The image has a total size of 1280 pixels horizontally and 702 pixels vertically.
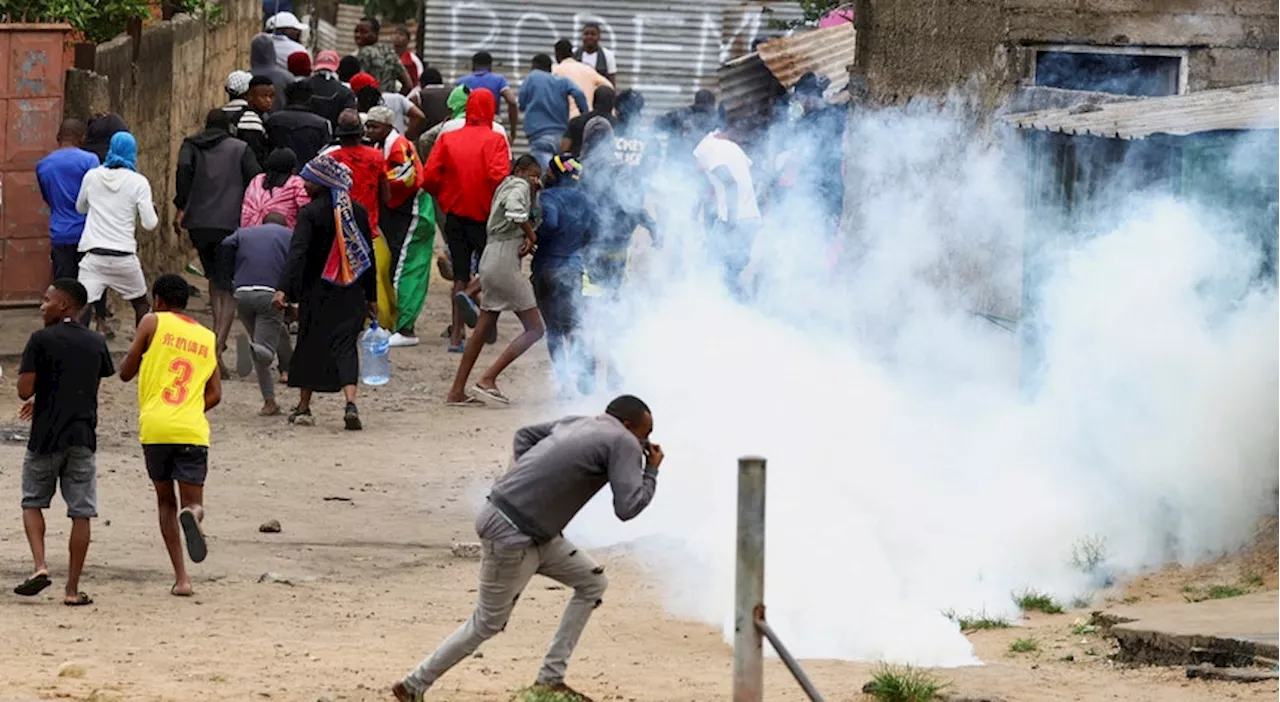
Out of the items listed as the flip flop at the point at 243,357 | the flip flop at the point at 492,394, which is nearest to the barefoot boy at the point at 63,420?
the flip flop at the point at 492,394

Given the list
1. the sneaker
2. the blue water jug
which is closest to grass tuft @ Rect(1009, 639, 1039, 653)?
the sneaker

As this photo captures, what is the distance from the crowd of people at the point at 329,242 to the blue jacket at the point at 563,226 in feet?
0.05

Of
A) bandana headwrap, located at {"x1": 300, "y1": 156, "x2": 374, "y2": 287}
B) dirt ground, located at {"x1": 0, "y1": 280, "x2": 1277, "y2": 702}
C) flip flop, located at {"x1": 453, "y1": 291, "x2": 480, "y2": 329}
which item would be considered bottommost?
dirt ground, located at {"x1": 0, "y1": 280, "x2": 1277, "y2": 702}

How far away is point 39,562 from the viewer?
9516 millimetres

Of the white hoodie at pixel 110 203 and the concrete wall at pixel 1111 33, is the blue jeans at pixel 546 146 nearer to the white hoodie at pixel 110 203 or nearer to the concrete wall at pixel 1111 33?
the concrete wall at pixel 1111 33

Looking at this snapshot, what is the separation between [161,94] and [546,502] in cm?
1198

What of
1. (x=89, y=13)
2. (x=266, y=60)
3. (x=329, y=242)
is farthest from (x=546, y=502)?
(x=266, y=60)

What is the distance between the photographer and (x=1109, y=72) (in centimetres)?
1517

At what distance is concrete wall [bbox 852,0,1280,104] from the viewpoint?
48.9 feet

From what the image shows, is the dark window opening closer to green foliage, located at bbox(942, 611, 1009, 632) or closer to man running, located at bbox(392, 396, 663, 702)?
green foliage, located at bbox(942, 611, 1009, 632)

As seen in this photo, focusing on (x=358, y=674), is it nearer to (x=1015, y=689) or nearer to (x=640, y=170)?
(x=1015, y=689)

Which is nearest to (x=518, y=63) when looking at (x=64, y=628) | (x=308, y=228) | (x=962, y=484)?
(x=308, y=228)

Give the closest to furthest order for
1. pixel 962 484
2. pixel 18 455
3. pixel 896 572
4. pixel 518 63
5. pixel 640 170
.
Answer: pixel 896 572, pixel 962 484, pixel 18 455, pixel 640 170, pixel 518 63

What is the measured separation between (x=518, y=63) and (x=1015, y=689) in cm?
2004
